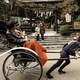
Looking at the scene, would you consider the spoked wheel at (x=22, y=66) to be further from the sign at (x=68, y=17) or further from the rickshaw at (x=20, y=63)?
the sign at (x=68, y=17)

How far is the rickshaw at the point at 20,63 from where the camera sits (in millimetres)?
5465

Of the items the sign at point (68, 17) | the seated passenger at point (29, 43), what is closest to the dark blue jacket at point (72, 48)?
the seated passenger at point (29, 43)

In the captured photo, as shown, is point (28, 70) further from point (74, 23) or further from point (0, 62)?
point (74, 23)

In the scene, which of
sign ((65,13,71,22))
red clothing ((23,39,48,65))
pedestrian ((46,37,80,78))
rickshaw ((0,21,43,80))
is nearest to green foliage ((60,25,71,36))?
sign ((65,13,71,22))

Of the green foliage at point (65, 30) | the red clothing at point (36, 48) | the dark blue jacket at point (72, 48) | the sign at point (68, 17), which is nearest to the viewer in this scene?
the red clothing at point (36, 48)

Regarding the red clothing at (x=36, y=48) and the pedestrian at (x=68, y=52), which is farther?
the pedestrian at (x=68, y=52)

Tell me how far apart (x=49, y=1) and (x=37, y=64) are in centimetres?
1823

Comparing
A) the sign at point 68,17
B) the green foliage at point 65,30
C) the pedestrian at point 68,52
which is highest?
the pedestrian at point 68,52

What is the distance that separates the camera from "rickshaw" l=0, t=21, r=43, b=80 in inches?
215

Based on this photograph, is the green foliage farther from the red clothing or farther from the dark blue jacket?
the red clothing

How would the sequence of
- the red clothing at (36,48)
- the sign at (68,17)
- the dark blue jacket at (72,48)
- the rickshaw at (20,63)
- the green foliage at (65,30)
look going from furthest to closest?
the sign at (68,17), the green foliage at (65,30), the dark blue jacket at (72,48), the red clothing at (36,48), the rickshaw at (20,63)

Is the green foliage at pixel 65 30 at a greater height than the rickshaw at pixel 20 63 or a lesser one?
lesser

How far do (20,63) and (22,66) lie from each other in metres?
0.08

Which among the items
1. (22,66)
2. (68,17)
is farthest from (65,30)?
(22,66)
